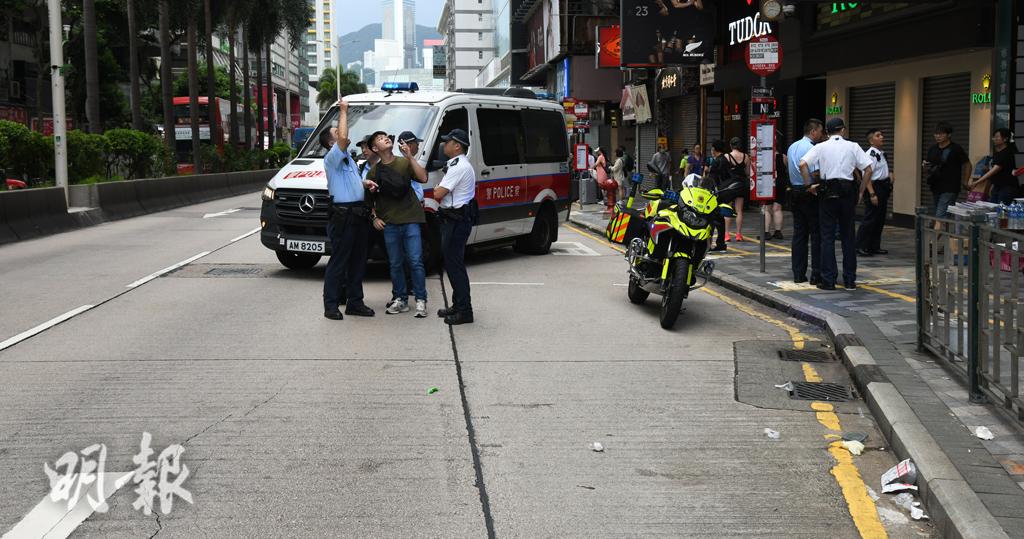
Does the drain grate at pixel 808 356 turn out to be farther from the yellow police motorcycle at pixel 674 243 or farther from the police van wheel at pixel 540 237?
the police van wheel at pixel 540 237

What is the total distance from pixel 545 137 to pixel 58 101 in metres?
11.0

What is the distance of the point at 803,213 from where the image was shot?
12.2 metres

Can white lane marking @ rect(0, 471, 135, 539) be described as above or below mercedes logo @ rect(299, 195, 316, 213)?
below

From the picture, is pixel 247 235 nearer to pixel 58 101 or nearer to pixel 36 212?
pixel 36 212

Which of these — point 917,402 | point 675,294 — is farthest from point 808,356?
point 917,402

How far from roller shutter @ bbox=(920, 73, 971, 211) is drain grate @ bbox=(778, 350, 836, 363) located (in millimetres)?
9231

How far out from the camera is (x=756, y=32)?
25.1 meters

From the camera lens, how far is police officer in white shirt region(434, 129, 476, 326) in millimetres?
10195

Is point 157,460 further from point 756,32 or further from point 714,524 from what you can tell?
point 756,32

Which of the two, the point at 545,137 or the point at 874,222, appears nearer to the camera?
the point at 874,222

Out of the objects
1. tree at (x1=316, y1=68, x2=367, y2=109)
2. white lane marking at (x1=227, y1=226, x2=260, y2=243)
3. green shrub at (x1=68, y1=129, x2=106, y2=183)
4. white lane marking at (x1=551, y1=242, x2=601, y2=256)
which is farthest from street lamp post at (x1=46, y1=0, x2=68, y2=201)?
tree at (x1=316, y1=68, x2=367, y2=109)

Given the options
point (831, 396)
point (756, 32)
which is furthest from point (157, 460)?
point (756, 32)

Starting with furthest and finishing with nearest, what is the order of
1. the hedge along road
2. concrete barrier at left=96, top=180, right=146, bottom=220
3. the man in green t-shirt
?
1. concrete barrier at left=96, top=180, right=146, bottom=220
2. the hedge along road
3. the man in green t-shirt

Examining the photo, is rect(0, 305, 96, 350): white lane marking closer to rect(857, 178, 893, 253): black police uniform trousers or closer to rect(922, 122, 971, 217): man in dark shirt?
rect(857, 178, 893, 253): black police uniform trousers
